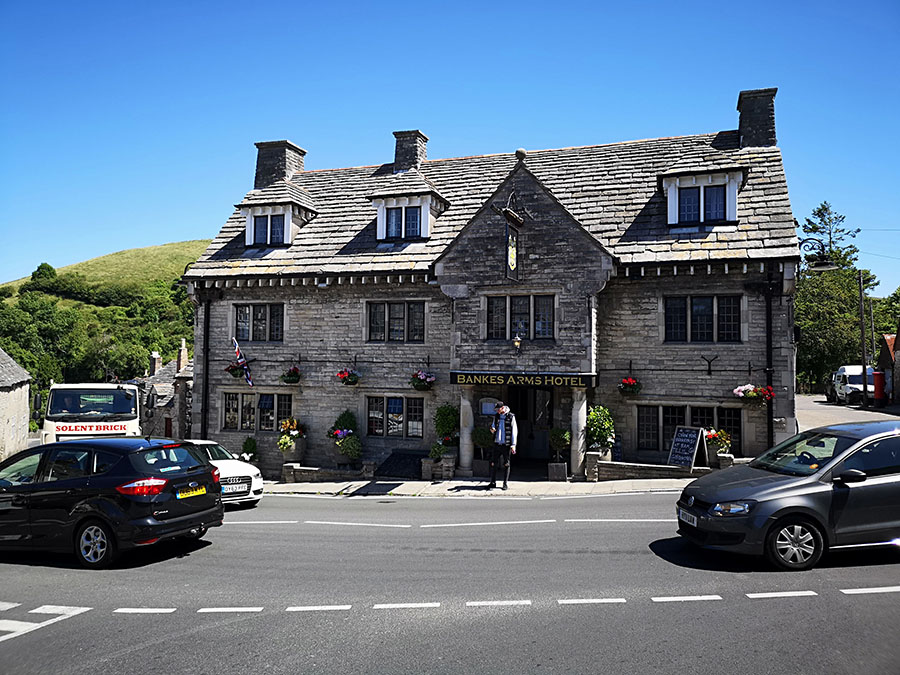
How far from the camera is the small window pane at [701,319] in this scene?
61.2 feet

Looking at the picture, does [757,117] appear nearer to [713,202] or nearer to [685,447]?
[713,202]

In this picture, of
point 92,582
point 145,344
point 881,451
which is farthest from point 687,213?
point 145,344

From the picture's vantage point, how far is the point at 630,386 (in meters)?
18.7

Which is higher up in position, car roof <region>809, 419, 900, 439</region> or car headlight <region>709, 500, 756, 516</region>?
car roof <region>809, 419, 900, 439</region>

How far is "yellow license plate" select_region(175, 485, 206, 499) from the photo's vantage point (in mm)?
9695

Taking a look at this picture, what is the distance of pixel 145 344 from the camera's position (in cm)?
7419

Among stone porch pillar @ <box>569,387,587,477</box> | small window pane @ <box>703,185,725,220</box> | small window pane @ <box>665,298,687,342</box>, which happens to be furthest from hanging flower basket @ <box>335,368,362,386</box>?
small window pane @ <box>703,185,725,220</box>

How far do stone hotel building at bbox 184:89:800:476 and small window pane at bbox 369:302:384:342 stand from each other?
0.17 ft

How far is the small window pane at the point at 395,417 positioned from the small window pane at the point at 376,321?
2092mm

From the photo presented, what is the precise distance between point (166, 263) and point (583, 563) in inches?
5145

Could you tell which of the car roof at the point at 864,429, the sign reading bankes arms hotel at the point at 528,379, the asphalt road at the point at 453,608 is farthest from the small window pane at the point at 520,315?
the car roof at the point at 864,429

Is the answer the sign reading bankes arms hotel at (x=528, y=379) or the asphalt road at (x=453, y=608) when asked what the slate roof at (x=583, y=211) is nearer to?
the sign reading bankes arms hotel at (x=528, y=379)

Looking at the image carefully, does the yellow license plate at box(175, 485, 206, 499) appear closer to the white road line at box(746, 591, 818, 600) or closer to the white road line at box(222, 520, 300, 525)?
the white road line at box(222, 520, 300, 525)

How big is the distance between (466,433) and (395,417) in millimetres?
3130
